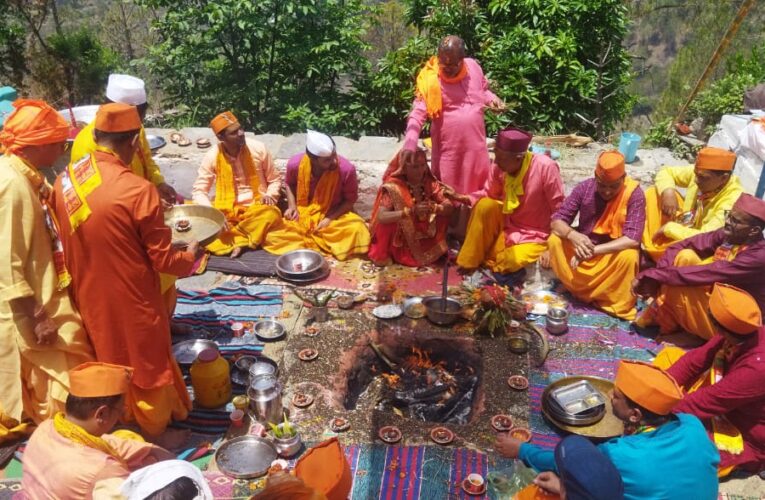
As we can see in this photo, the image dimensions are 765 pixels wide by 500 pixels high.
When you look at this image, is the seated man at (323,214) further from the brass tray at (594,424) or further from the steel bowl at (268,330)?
the brass tray at (594,424)

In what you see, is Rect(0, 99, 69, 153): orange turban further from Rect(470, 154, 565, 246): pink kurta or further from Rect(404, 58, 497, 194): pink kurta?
Rect(470, 154, 565, 246): pink kurta

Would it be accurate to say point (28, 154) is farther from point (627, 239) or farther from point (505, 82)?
point (505, 82)

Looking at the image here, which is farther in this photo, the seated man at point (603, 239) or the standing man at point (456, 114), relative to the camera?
the standing man at point (456, 114)

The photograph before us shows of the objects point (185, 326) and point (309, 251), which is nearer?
point (185, 326)

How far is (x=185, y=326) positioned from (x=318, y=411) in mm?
1644

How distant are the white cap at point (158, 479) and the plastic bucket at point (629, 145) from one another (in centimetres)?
689

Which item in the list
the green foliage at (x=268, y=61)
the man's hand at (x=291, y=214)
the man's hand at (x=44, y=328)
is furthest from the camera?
the green foliage at (x=268, y=61)

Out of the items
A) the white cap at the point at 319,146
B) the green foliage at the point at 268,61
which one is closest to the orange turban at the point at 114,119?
the white cap at the point at 319,146

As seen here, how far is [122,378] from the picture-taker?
3.22 meters

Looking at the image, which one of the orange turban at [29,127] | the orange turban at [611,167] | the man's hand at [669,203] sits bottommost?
the man's hand at [669,203]

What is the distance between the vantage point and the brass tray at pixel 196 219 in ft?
18.9

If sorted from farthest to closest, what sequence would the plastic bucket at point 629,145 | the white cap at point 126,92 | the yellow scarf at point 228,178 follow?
the plastic bucket at point 629,145
the yellow scarf at point 228,178
the white cap at point 126,92

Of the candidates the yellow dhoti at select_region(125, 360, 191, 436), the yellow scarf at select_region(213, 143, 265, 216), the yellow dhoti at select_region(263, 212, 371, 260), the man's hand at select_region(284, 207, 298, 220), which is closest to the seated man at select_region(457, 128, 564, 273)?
the yellow dhoti at select_region(263, 212, 371, 260)

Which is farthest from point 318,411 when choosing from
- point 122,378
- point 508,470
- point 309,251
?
point 309,251
